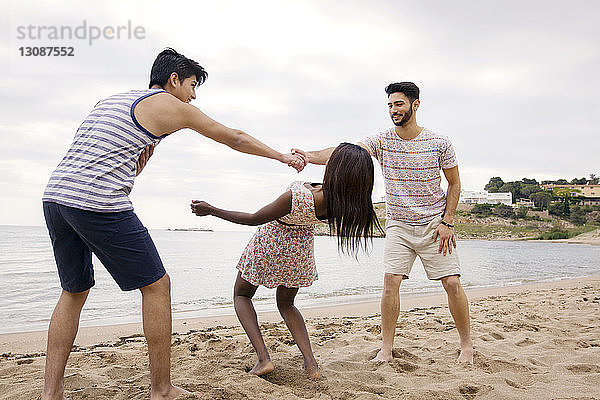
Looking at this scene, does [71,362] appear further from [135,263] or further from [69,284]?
[135,263]

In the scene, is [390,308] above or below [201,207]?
below

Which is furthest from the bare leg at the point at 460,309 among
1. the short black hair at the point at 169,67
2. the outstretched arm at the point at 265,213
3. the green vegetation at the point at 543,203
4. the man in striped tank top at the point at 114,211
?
the green vegetation at the point at 543,203

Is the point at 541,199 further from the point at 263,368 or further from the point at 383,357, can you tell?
the point at 263,368

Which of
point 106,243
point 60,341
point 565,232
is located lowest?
point 565,232

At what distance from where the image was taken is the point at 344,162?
3.15m

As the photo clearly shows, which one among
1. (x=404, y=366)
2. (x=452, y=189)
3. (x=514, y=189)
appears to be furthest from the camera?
(x=514, y=189)

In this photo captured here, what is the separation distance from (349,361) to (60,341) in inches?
83.7

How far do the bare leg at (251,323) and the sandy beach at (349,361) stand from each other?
10cm

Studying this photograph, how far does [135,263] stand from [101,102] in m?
0.94

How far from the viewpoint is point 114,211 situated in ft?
8.18

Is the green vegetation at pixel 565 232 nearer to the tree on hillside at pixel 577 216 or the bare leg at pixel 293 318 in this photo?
the tree on hillside at pixel 577 216

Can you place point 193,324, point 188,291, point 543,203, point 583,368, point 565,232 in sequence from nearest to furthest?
point 583,368 < point 193,324 < point 188,291 < point 565,232 < point 543,203

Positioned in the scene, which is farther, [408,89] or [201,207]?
[408,89]

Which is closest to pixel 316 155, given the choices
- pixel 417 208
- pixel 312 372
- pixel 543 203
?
pixel 417 208
